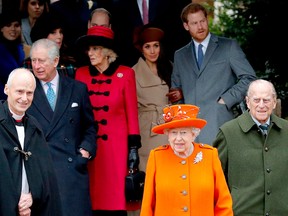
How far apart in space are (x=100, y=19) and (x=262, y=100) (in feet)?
9.15

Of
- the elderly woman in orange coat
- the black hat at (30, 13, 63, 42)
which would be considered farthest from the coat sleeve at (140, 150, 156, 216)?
the black hat at (30, 13, 63, 42)

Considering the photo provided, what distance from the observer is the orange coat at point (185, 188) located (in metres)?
7.96

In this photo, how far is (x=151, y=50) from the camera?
10844 mm

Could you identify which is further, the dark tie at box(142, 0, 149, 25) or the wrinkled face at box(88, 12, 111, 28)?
the dark tie at box(142, 0, 149, 25)

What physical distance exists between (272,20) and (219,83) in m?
2.01

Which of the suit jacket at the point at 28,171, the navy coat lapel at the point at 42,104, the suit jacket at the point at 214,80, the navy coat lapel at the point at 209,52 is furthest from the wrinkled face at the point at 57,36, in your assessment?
the suit jacket at the point at 28,171

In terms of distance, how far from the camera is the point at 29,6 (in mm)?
11766

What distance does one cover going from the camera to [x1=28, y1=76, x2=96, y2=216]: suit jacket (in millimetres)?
9750

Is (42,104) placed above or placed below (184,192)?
above

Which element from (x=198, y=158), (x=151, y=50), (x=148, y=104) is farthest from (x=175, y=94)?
(x=198, y=158)

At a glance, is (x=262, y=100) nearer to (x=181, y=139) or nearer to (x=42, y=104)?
(x=181, y=139)

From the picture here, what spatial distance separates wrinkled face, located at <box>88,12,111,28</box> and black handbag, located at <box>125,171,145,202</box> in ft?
6.10

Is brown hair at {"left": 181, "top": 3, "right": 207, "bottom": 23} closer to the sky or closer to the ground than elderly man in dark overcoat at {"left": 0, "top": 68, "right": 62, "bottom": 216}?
closer to the sky

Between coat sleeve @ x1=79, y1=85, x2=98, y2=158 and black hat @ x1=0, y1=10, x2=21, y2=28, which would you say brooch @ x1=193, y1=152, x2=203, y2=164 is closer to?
→ coat sleeve @ x1=79, y1=85, x2=98, y2=158
